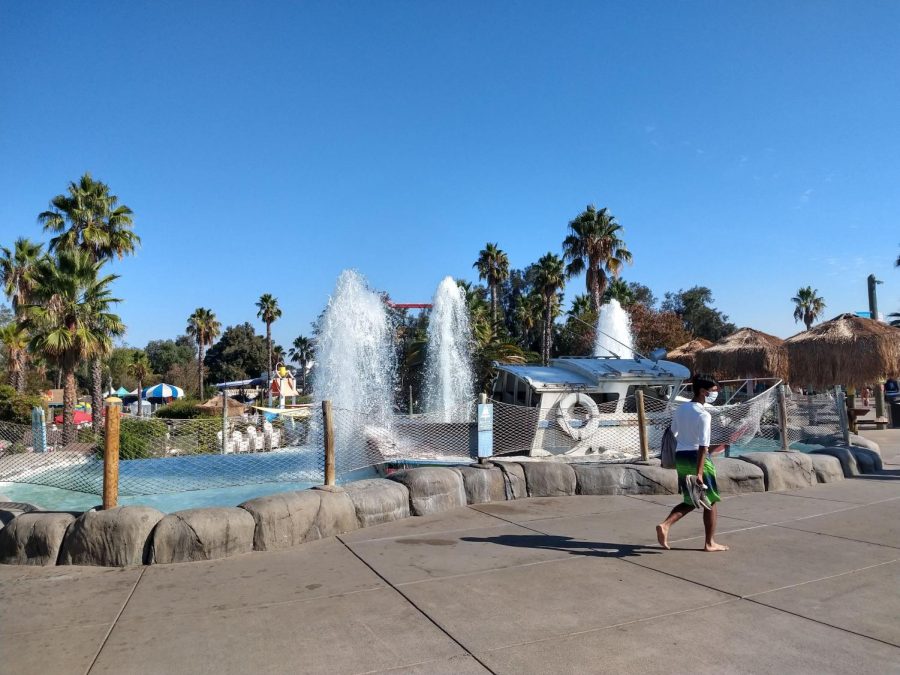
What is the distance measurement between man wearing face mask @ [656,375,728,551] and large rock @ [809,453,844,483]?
15.5 feet

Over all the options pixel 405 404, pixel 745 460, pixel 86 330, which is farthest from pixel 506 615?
pixel 405 404

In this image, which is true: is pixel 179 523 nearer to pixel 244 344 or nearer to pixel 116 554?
pixel 116 554

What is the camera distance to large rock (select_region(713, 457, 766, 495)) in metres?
8.93

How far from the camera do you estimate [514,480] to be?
866cm

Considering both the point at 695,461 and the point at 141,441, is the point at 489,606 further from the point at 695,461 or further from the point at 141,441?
the point at 141,441

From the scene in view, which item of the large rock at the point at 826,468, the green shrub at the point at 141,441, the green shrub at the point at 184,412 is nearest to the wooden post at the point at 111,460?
the green shrub at the point at 141,441

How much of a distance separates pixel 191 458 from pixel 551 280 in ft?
91.8

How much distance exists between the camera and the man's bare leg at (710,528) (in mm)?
5871

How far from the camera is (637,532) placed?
672 cm

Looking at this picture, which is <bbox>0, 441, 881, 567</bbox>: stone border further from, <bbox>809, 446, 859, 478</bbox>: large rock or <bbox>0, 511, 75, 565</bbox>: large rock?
<bbox>809, 446, 859, 478</bbox>: large rock

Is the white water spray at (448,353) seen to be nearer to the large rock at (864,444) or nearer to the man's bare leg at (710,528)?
the large rock at (864,444)

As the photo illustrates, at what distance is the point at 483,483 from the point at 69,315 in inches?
683

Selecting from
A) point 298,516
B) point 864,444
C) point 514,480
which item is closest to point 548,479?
point 514,480

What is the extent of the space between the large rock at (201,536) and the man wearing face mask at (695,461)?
3.87 m
